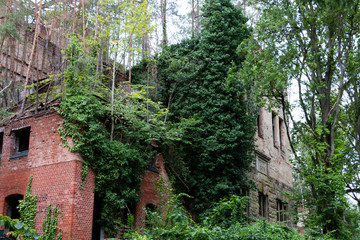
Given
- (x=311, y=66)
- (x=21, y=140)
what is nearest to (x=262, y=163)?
(x=311, y=66)

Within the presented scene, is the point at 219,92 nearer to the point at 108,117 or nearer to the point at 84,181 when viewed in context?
the point at 108,117

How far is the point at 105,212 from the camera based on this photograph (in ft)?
42.7

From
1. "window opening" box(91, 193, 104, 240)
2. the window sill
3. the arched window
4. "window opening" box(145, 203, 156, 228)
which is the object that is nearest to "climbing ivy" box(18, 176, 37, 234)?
the arched window

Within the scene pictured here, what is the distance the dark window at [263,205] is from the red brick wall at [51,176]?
11.4 metres

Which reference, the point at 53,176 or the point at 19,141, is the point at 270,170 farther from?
the point at 19,141

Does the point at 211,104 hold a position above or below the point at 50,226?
above

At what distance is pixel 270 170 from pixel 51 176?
13.6 metres

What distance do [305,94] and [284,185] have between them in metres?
11.2

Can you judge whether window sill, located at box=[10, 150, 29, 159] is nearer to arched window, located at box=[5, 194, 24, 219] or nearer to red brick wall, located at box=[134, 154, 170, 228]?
arched window, located at box=[5, 194, 24, 219]

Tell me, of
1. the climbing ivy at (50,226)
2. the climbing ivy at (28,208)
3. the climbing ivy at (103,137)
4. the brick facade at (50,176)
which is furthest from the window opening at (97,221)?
the climbing ivy at (28,208)

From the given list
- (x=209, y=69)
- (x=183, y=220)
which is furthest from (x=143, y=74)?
(x=183, y=220)

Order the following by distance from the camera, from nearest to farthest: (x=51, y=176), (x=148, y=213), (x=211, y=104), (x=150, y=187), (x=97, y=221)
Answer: (x=97, y=221) → (x=51, y=176) → (x=148, y=213) → (x=150, y=187) → (x=211, y=104)

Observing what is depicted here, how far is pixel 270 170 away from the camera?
2264 cm

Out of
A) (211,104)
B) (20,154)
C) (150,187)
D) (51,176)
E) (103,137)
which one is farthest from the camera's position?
(211,104)
